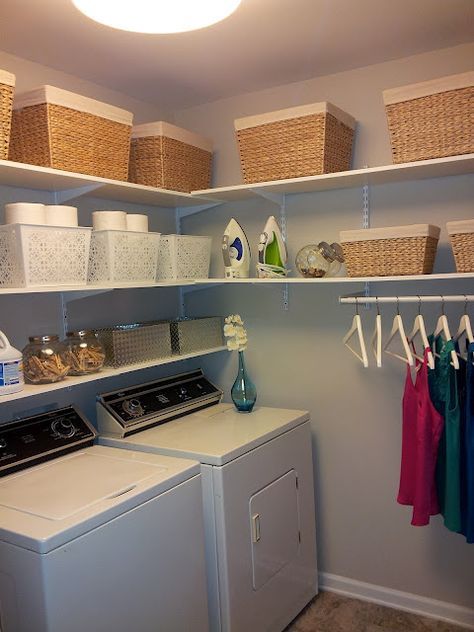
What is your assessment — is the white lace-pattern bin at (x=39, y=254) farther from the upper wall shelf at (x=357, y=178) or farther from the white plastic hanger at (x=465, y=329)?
the white plastic hanger at (x=465, y=329)

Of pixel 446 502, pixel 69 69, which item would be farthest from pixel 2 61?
pixel 446 502

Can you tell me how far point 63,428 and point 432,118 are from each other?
1.85 m

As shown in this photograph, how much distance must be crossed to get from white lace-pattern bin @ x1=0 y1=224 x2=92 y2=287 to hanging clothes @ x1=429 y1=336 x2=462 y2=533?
4.69 feet

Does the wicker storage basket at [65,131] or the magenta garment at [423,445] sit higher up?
the wicker storage basket at [65,131]

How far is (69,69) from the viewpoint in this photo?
98.1 inches

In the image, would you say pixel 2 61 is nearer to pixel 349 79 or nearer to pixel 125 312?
pixel 125 312

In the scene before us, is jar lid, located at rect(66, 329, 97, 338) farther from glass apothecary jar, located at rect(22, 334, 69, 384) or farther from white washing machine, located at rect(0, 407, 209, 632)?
white washing machine, located at rect(0, 407, 209, 632)

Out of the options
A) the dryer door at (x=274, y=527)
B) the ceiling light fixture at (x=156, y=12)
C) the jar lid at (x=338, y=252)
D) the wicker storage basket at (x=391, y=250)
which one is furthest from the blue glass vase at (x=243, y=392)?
the ceiling light fixture at (x=156, y=12)

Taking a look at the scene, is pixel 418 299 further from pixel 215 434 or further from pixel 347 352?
pixel 215 434

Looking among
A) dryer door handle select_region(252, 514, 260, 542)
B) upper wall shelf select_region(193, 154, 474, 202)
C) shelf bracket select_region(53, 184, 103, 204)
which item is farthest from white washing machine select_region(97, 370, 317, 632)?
upper wall shelf select_region(193, 154, 474, 202)

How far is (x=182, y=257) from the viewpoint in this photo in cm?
273

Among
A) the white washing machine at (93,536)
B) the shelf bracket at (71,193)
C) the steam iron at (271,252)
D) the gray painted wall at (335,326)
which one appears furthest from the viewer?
the steam iron at (271,252)

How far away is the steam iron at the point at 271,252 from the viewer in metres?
2.64

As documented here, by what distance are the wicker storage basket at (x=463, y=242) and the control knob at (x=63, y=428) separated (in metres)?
1.64
